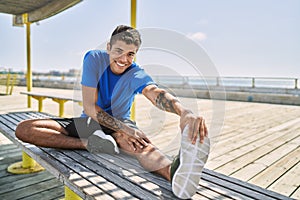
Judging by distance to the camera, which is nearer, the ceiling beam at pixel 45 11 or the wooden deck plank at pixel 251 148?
the wooden deck plank at pixel 251 148

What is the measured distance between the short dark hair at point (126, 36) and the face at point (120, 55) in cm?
2

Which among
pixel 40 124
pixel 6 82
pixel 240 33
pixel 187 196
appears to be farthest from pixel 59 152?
pixel 240 33

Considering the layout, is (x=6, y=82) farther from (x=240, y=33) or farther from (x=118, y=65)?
(x=240, y=33)

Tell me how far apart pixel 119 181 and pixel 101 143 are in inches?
14.9

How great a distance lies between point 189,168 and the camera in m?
0.93

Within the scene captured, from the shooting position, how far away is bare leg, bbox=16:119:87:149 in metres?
1.49

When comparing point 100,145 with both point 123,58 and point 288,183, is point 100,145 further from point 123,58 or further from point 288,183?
point 288,183

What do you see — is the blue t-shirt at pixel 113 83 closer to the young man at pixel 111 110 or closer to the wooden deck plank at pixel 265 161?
the young man at pixel 111 110

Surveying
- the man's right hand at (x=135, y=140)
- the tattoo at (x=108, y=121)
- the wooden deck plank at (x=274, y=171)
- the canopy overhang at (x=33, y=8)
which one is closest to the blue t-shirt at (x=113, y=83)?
the tattoo at (x=108, y=121)

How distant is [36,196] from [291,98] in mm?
7485

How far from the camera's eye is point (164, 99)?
144 centimetres

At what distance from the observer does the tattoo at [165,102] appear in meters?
1.37

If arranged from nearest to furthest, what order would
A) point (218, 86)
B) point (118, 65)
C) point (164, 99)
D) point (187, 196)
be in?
point (187, 196)
point (164, 99)
point (118, 65)
point (218, 86)

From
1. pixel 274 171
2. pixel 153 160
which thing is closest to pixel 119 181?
pixel 153 160
